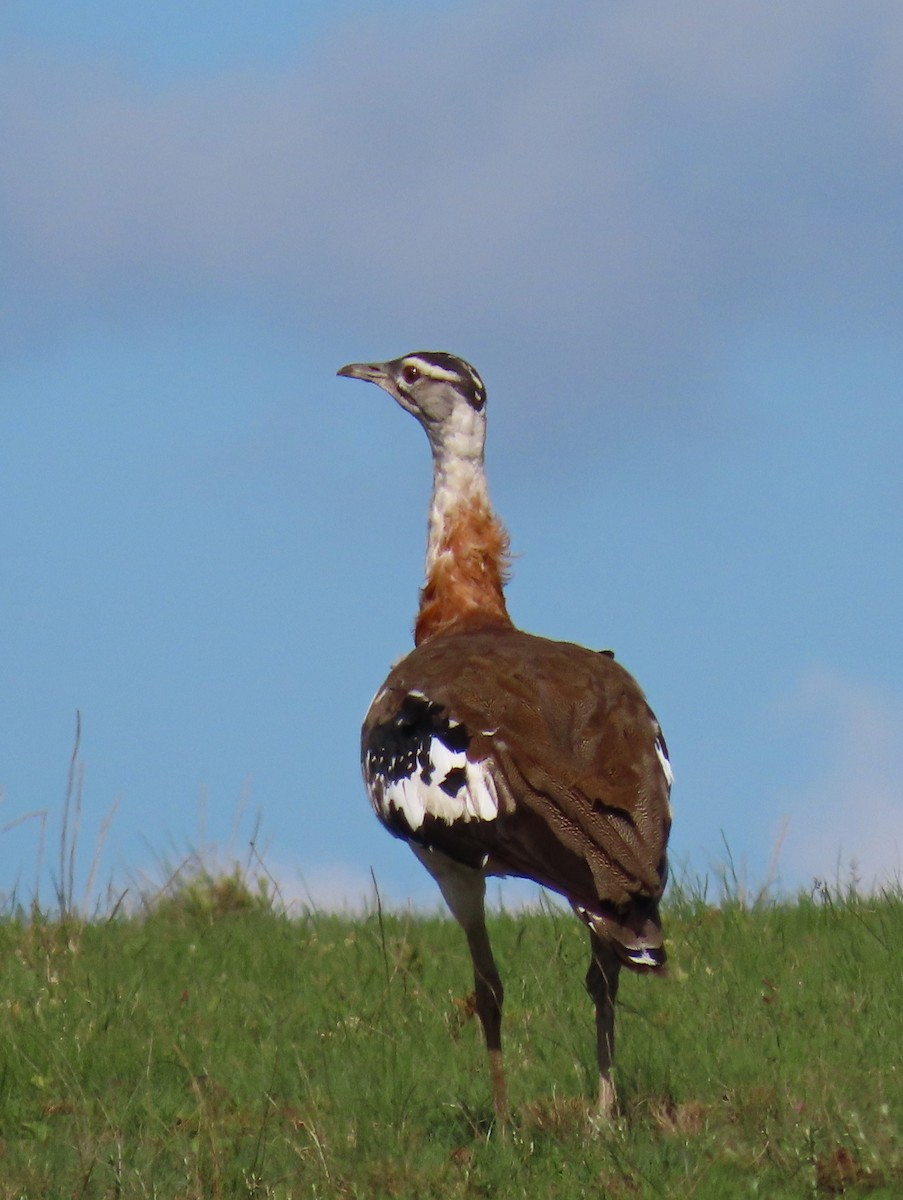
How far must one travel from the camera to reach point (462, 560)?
7.69 m

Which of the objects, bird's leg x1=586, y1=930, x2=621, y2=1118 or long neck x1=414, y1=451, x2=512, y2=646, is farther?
long neck x1=414, y1=451, x2=512, y2=646

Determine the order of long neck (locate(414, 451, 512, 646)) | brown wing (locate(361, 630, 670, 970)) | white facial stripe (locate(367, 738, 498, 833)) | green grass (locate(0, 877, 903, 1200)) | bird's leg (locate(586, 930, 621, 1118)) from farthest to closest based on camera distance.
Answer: long neck (locate(414, 451, 512, 646))
bird's leg (locate(586, 930, 621, 1118))
white facial stripe (locate(367, 738, 498, 833))
brown wing (locate(361, 630, 670, 970))
green grass (locate(0, 877, 903, 1200))

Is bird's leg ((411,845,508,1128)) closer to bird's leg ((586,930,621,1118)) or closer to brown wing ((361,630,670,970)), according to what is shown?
brown wing ((361,630,670,970))

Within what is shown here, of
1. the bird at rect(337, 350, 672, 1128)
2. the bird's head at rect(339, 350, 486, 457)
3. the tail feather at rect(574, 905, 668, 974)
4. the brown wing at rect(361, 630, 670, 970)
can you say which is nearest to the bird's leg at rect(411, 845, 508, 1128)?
the bird at rect(337, 350, 672, 1128)

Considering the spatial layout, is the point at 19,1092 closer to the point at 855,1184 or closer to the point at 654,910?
the point at 654,910

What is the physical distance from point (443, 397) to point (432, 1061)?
9.62 ft

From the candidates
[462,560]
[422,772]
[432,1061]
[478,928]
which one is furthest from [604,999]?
[462,560]

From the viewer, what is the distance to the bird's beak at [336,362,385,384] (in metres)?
8.55

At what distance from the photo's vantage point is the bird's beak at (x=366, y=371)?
8547mm

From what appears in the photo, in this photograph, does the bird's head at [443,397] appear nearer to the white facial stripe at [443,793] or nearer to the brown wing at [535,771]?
the brown wing at [535,771]

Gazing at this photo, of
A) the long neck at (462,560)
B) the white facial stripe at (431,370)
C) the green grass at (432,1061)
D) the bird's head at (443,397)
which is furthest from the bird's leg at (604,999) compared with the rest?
the white facial stripe at (431,370)

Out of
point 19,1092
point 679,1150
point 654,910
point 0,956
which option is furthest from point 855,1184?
point 0,956

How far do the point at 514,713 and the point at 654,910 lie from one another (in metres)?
0.91

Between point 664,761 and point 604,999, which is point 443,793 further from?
point 604,999
